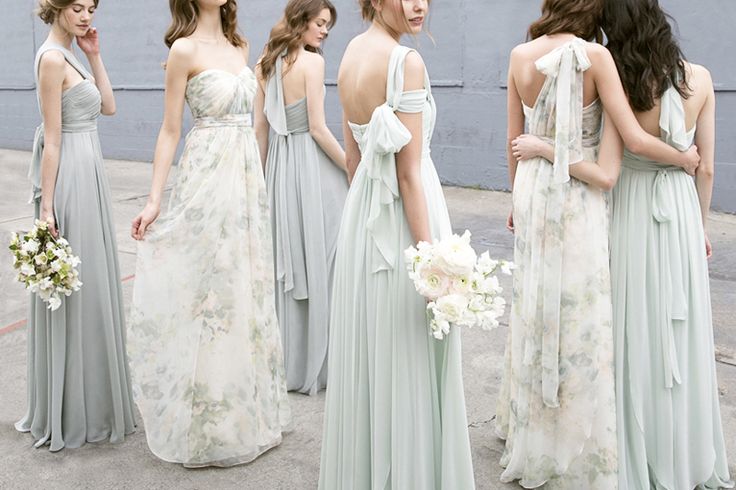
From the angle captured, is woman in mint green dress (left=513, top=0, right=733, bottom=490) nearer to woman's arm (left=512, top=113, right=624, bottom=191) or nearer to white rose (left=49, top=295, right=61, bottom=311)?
woman's arm (left=512, top=113, right=624, bottom=191)

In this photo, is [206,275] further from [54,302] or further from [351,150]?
[351,150]

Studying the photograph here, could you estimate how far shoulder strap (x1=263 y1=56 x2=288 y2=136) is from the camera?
4613mm

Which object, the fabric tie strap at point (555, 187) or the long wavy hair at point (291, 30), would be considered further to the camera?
the long wavy hair at point (291, 30)

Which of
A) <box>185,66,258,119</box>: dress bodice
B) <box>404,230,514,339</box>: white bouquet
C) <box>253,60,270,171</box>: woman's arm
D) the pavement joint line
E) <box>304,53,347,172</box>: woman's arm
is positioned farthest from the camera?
the pavement joint line

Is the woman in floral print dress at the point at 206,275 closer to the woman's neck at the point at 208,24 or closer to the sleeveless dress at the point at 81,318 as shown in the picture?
the woman's neck at the point at 208,24

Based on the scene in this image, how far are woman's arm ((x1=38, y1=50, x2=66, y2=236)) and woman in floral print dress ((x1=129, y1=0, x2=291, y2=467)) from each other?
19.4 inches

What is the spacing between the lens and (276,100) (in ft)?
15.3

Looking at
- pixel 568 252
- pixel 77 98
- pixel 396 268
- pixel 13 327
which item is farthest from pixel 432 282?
pixel 13 327

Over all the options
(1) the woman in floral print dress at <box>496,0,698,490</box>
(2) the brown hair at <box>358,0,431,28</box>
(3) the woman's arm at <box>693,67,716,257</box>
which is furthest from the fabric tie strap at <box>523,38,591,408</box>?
(2) the brown hair at <box>358,0,431,28</box>

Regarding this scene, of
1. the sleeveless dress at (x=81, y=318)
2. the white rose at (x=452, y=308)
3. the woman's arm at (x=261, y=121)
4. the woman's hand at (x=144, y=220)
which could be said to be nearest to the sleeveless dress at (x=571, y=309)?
the white rose at (x=452, y=308)

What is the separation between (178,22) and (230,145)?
0.57 metres

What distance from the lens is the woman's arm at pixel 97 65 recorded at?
4.17 m

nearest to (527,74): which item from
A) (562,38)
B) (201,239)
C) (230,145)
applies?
Answer: (562,38)

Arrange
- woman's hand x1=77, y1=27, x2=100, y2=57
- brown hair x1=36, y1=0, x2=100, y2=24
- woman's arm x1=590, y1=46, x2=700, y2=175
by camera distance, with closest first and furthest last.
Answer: woman's arm x1=590, y1=46, x2=700, y2=175, brown hair x1=36, y1=0, x2=100, y2=24, woman's hand x1=77, y1=27, x2=100, y2=57
